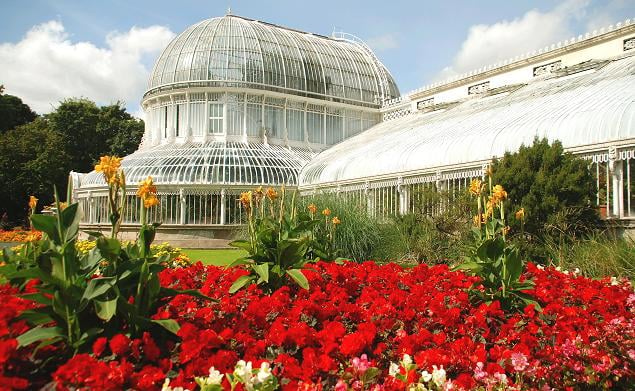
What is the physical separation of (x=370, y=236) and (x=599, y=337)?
285 inches

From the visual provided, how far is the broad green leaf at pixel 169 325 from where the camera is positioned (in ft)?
9.80

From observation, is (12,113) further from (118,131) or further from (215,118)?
(215,118)

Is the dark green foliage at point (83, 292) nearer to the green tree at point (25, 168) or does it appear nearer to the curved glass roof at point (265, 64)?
the curved glass roof at point (265, 64)

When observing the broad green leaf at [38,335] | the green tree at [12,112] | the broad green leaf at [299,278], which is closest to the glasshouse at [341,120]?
the broad green leaf at [299,278]

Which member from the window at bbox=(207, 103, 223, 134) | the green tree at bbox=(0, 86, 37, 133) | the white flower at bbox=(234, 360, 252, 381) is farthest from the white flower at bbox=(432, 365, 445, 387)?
the green tree at bbox=(0, 86, 37, 133)

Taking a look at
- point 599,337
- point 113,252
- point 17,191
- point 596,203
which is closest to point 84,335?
point 113,252

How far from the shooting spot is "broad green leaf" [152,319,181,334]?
299 centimetres

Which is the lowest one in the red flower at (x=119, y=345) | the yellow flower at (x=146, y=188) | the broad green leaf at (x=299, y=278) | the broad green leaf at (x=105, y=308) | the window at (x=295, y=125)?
the red flower at (x=119, y=345)

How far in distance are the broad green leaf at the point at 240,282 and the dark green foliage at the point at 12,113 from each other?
3889cm

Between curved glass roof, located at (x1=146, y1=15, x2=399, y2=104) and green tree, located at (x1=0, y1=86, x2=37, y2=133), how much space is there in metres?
18.3

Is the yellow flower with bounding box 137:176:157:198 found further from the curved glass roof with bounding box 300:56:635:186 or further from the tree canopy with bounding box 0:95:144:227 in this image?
the tree canopy with bounding box 0:95:144:227

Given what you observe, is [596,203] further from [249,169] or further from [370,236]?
[249,169]

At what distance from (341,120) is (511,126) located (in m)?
16.6

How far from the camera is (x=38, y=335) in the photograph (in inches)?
110
